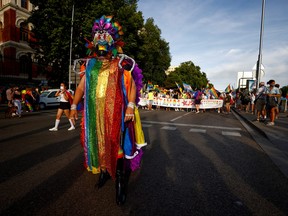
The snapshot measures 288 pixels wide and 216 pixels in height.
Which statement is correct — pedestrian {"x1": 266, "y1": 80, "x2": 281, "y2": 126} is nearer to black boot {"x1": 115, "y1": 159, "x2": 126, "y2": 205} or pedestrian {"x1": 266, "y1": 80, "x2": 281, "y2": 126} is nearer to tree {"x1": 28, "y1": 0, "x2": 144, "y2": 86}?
black boot {"x1": 115, "y1": 159, "x2": 126, "y2": 205}

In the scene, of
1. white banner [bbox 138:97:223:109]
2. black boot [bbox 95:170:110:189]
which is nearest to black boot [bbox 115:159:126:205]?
black boot [bbox 95:170:110:189]

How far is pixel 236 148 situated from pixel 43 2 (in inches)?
853

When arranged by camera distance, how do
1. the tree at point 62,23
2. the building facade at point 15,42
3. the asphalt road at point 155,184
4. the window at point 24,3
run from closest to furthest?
1. the asphalt road at point 155,184
2. the tree at point 62,23
3. the building facade at point 15,42
4. the window at point 24,3

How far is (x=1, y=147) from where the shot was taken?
4703mm

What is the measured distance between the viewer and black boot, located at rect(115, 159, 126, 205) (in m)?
2.35

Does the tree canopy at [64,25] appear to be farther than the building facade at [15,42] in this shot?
No

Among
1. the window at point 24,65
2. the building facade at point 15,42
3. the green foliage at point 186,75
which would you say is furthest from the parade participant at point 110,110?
the green foliage at point 186,75

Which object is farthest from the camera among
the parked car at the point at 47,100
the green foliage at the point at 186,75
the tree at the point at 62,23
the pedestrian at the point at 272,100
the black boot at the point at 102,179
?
the green foliage at the point at 186,75

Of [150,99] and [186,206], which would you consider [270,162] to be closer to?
[186,206]

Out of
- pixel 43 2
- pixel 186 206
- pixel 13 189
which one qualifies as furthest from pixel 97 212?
pixel 43 2

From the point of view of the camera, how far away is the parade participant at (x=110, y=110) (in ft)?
7.95

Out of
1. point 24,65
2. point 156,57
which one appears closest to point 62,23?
point 24,65

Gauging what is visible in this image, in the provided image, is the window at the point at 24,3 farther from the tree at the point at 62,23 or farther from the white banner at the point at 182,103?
the white banner at the point at 182,103

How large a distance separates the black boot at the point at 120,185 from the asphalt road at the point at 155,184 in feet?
0.23
